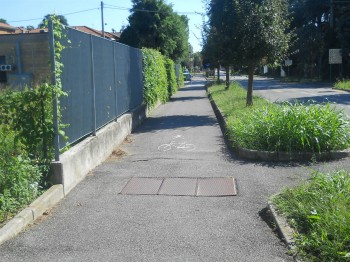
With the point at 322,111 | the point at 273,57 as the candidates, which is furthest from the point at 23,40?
the point at 322,111

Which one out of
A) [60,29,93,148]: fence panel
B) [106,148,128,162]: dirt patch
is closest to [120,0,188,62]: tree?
[106,148,128,162]: dirt patch

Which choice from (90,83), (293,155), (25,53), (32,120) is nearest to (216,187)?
(293,155)

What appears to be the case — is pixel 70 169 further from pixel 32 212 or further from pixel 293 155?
pixel 293 155

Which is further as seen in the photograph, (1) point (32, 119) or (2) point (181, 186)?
(2) point (181, 186)

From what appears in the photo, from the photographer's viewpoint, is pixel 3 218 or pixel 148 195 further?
pixel 148 195

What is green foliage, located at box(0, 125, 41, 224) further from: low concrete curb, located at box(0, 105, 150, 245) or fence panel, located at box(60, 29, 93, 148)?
fence panel, located at box(60, 29, 93, 148)

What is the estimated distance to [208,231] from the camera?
473 centimetres

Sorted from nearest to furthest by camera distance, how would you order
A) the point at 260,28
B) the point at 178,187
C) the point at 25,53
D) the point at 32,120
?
1. the point at 32,120
2. the point at 178,187
3. the point at 260,28
4. the point at 25,53

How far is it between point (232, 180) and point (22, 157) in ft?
10.0

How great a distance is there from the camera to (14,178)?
5406 millimetres

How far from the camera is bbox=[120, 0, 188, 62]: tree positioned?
3984 centimetres

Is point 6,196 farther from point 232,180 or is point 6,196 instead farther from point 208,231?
point 232,180

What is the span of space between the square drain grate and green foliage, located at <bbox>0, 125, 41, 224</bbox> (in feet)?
4.16

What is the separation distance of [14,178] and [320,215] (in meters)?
3.52
